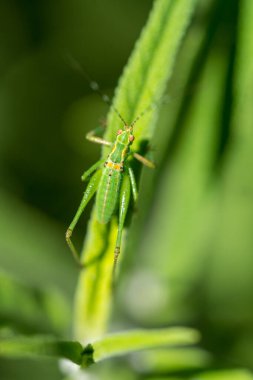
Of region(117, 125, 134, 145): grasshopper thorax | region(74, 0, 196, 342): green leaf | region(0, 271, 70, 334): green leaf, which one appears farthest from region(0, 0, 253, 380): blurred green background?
region(74, 0, 196, 342): green leaf

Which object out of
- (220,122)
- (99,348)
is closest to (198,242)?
(220,122)

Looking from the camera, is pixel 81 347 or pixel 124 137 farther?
pixel 124 137

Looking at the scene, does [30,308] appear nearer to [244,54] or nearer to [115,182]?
[115,182]

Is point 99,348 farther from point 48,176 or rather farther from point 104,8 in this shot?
point 104,8

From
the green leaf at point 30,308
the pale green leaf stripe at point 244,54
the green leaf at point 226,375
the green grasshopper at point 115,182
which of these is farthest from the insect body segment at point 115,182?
the green leaf at point 226,375

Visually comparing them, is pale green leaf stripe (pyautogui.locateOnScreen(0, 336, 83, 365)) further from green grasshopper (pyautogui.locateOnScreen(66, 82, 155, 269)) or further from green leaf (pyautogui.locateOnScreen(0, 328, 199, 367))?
green grasshopper (pyautogui.locateOnScreen(66, 82, 155, 269))

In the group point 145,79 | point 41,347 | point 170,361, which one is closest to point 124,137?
point 145,79
